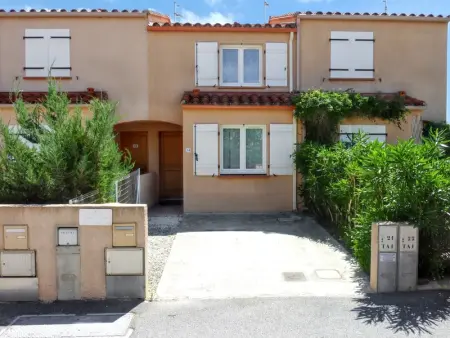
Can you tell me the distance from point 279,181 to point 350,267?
4.84 meters

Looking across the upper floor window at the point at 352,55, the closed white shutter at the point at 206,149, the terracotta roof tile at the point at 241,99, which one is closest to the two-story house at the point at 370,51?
the upper floor window at the point at 352,55

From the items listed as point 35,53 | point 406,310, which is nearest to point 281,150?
point 406,310

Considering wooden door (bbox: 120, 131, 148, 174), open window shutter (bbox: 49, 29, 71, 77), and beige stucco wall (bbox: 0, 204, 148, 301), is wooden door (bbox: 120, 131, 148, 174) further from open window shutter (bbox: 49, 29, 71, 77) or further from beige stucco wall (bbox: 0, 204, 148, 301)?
beige stucco wall (bbox: 0, 204, 148, 301)

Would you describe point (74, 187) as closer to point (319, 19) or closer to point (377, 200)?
point (377, 200)

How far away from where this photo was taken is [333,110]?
1004 centimetres

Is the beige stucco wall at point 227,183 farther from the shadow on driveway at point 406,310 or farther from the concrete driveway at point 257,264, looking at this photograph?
the shadow on driveway at point 406,310

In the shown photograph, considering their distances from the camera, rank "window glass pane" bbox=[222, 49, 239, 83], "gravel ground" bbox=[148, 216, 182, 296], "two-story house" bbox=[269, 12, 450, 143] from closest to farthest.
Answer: "gravel ground" bbox=[148, 216, 182, 296]
"window glass pane" bbox=[222, 49, 239, 83]
"two-story house" bbox=[269, 12, 450, 143]

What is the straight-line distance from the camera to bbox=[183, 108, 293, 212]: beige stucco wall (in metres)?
10.4

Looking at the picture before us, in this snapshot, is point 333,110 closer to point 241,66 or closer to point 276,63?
point 276,63

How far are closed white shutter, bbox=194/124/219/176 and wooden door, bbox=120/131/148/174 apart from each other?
3460 mm

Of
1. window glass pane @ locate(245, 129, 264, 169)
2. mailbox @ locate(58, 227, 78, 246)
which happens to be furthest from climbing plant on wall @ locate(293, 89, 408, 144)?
mailbox @ locate(58, 227, 78, 246)

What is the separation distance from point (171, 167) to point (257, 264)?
7724 mm

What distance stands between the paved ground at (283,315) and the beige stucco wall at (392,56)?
840cm

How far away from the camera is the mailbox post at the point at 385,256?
196 inches
